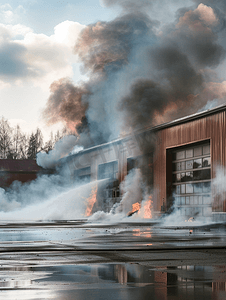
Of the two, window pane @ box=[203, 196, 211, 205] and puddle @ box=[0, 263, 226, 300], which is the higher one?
window pane @ box=[203, 196, 211, 205]

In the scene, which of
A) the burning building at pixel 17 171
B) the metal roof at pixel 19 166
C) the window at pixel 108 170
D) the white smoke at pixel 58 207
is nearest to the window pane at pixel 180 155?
the window at pixel 108 170

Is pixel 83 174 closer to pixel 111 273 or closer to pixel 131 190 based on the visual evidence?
pixel 131 190

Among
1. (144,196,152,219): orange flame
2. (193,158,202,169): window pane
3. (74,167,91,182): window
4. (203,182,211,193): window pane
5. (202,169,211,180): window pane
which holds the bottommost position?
(144,196,152,219): orange flame

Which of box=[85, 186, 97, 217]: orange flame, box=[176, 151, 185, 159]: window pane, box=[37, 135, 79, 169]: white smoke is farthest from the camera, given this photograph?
box=[37, 135, 79, 169]: white smoke

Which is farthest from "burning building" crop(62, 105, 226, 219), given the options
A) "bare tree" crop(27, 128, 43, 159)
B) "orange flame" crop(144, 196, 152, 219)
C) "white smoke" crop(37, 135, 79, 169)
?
"bare tree" crop(27, 128, 43, 159)

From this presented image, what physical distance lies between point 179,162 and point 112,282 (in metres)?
29.4

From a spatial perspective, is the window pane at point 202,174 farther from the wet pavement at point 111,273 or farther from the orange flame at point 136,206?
the wet pavement at point 111,273

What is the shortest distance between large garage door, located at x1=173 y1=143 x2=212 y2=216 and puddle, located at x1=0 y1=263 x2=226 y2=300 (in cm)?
2421

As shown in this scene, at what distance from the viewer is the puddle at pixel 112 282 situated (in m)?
5.59

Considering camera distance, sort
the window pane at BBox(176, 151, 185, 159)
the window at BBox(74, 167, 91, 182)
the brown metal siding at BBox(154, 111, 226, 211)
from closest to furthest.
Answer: the brown metal siding at BBox(154, 111, 226, 211) → the window pane at BBox(176, 151, 185, 159) → the window at BBox(74, 167, 91, 182)

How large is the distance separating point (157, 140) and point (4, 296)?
32.1m

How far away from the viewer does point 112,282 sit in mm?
6500

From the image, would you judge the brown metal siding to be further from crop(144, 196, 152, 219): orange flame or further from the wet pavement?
the wet pavement

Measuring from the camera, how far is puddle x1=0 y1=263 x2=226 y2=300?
5594 mm
